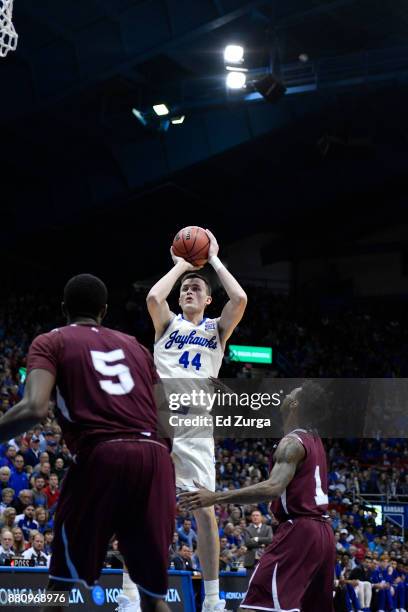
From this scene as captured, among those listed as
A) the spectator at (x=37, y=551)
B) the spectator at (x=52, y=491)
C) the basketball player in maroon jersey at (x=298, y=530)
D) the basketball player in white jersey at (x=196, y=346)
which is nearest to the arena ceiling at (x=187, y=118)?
the spectator at (x=52, y=491)

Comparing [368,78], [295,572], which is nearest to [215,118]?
[368,78]

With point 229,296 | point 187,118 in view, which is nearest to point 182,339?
point 229,296

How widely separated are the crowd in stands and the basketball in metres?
3.73

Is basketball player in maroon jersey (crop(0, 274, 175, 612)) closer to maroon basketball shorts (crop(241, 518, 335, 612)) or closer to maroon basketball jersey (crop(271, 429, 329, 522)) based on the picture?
maroon basketball shorts (crop(241, 518, 335, 612))

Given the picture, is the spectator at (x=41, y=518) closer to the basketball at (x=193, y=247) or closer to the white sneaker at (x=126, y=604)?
the white sneaker at (x=126, y=604)

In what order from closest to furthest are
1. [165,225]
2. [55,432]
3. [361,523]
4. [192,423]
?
[192,423]
[55,432]
[361,523]
[165,225]

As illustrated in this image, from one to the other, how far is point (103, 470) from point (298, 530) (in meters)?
2.29

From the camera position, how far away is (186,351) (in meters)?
8.02

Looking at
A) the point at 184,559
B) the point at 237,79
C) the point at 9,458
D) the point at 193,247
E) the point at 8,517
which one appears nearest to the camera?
the point at 193,247

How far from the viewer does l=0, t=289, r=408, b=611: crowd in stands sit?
45.8 ft

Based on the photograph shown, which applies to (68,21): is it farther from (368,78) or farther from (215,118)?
(368,78)

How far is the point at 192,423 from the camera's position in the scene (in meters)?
7.89

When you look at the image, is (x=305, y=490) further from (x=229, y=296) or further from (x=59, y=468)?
(x=59, y=468)

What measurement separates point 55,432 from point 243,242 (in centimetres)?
2284
